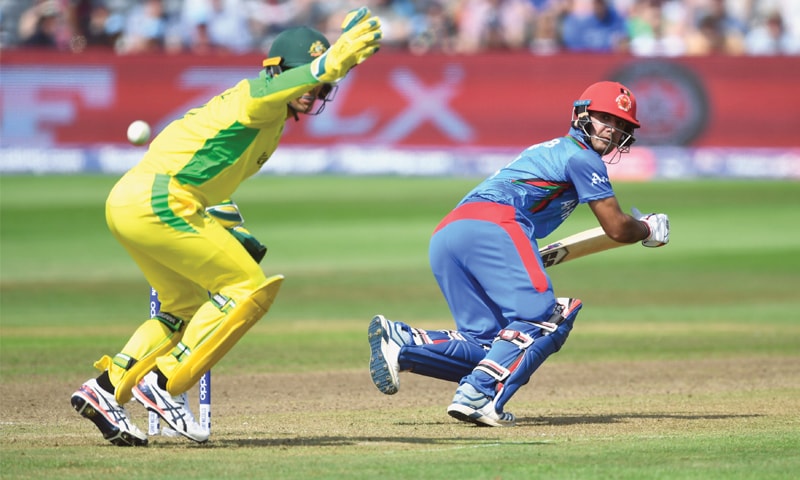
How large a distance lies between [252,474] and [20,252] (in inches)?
462

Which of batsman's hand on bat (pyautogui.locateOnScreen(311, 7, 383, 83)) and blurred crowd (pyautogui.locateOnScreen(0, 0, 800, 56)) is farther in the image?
blurred crowd (pyautogui.locateOnScreen(0, 0, 800, 56))

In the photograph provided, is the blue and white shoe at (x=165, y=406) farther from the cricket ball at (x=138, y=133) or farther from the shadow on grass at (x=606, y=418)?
the shadow on grass at (x=606, y=418)

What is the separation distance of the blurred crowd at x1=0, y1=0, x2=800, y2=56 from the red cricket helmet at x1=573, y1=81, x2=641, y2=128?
14006mm

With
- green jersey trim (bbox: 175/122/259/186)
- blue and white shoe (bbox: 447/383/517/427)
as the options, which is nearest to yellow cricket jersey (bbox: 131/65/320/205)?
green jersey trim (bbox: 175/122/259/186)

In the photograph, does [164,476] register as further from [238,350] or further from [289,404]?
[238,350]

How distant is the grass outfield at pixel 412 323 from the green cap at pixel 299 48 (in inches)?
70.4

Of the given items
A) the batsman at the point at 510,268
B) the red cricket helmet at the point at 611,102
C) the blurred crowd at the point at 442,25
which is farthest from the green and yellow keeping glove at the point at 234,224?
the blurred crowd at the point at 442,25

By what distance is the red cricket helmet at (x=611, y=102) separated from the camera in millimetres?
6891

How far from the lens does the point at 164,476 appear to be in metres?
5.33

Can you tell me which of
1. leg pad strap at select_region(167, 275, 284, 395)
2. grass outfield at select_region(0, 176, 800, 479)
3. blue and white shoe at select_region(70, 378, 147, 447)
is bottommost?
grass outfield at select_region(0, 176, 800, 479)

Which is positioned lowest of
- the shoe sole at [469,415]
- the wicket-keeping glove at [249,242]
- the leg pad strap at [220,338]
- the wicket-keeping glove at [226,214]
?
the shoe sole at [469,415]

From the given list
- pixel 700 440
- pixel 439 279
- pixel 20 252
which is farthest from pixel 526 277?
pixel 20 252

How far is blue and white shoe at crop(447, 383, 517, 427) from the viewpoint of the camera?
21.3 ft

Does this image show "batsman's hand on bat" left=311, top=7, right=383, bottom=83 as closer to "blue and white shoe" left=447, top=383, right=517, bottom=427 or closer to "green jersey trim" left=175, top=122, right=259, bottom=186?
"green jersey trim" left=175, top=122, right=259, bottom=186
